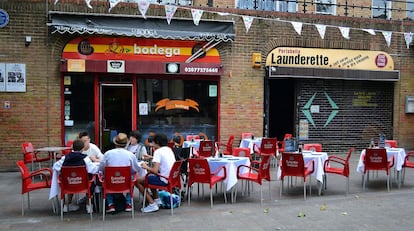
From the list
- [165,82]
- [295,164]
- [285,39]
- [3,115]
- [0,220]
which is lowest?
[0,220]

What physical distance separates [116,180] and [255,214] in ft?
7.81

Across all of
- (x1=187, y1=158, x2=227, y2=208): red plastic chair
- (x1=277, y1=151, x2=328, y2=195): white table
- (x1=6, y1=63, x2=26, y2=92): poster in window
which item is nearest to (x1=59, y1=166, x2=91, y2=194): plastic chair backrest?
(x1=187, y1=158, x2=227, y2=208): red plastic chair

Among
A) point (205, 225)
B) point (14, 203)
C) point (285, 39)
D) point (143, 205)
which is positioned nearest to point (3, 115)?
point (14, 203)

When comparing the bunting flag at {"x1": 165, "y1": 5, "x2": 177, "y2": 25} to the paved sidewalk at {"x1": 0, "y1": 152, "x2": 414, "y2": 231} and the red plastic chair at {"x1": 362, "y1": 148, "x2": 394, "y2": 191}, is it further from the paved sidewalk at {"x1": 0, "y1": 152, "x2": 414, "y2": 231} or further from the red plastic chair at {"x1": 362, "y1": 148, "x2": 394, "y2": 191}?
the red plastic chair at {"x1": 362, "y1": 148, "x2": 394, "y2": 191}

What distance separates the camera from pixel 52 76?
11.2 metres

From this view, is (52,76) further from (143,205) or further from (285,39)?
(285,39)

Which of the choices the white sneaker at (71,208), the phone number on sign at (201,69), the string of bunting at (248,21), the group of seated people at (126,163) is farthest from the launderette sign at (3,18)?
the white sneaker at (71,208)

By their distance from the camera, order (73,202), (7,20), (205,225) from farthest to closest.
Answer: (7,20) → (73,202) → (205,225)

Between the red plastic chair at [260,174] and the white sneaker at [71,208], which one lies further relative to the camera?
the red plastic chair at [260,174]

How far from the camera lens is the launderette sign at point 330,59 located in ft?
42.7

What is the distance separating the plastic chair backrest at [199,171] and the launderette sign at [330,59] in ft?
21.2

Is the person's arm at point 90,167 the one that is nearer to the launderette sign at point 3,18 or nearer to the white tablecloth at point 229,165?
the white tablecloth at point 229,165

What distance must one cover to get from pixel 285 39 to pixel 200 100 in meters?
3.43

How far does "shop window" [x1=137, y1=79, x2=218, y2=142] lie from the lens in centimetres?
1216
